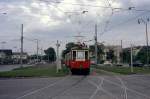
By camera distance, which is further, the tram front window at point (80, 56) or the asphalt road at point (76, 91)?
the tram front window at point (80, 56)

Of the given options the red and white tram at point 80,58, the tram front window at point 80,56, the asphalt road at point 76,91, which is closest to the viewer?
the asphalt road at point 76,91

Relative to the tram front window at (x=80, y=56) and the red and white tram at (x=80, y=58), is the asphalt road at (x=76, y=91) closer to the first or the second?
the red and white tram at (x=80, y=58)

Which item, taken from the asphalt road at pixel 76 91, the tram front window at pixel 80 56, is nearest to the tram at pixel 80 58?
the tram front window at pixel 80 56

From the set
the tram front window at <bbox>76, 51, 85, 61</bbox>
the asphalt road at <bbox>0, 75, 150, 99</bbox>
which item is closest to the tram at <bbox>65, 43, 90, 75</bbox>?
the tram front window at <bbox>76, 51, 85, 61</bbox>

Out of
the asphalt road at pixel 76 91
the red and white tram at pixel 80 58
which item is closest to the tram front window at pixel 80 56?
the red and white tram at pixel 80 58

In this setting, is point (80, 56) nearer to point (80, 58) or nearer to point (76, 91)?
point (80, 58)

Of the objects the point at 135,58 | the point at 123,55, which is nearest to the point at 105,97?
the point at 135,58

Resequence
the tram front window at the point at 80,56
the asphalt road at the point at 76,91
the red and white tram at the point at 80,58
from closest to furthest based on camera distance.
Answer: the asphalt road at the point at 76,91
the red and white tram at the point at 80,58
the tram front window at the point at 80,56

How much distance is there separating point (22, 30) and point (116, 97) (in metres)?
62.6

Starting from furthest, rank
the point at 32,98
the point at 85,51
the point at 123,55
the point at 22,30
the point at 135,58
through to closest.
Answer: the point at 123,55 → the point at 135,58 → the point at 22,30 → the point at 85,51 → the point at 32,98

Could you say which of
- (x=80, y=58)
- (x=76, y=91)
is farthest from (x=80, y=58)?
(x=76, y=91)

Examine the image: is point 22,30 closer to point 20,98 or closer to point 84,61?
point 84,61

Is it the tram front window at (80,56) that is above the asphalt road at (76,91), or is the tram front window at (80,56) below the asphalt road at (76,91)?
above

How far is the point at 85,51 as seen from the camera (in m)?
47.5
